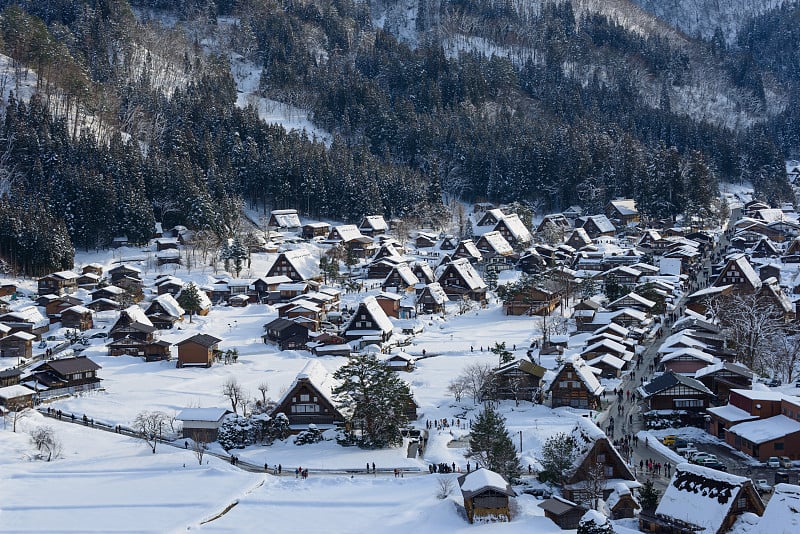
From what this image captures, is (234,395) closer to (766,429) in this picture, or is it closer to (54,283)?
(766,429)

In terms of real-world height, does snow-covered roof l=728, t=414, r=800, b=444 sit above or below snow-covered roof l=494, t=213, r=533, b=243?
below

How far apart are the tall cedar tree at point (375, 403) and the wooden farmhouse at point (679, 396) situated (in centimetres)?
985

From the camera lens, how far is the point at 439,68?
4476 inches

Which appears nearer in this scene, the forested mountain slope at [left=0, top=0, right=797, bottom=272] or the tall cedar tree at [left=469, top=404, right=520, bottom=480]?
the tall cedar tree at [left=469, top=404, right=520, bottom=480]

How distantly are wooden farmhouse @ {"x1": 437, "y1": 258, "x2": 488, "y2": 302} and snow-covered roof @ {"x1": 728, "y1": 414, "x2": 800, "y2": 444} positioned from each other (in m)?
26.4

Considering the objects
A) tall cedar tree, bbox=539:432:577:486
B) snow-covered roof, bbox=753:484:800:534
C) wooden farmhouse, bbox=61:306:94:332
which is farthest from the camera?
wooden farmhouse, bbox=61:306:94:332

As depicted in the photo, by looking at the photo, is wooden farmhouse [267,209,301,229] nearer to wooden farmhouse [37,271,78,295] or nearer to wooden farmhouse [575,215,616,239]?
wooden farmhouse [37,271,78,295]

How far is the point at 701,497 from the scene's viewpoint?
890 inches

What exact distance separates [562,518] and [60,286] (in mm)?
40571

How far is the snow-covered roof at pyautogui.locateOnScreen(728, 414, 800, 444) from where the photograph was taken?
28992 millimetres

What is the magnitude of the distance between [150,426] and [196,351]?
1062 cm

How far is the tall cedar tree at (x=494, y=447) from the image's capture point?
86.6 feet

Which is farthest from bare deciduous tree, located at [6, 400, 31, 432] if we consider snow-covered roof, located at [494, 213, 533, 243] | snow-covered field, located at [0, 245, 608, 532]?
snow-covered roof, located at [494, 213, 533, 243]

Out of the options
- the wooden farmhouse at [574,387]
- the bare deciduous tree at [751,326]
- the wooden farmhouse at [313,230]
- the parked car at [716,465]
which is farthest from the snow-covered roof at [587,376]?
the wooden farmhouse at [313,230]
